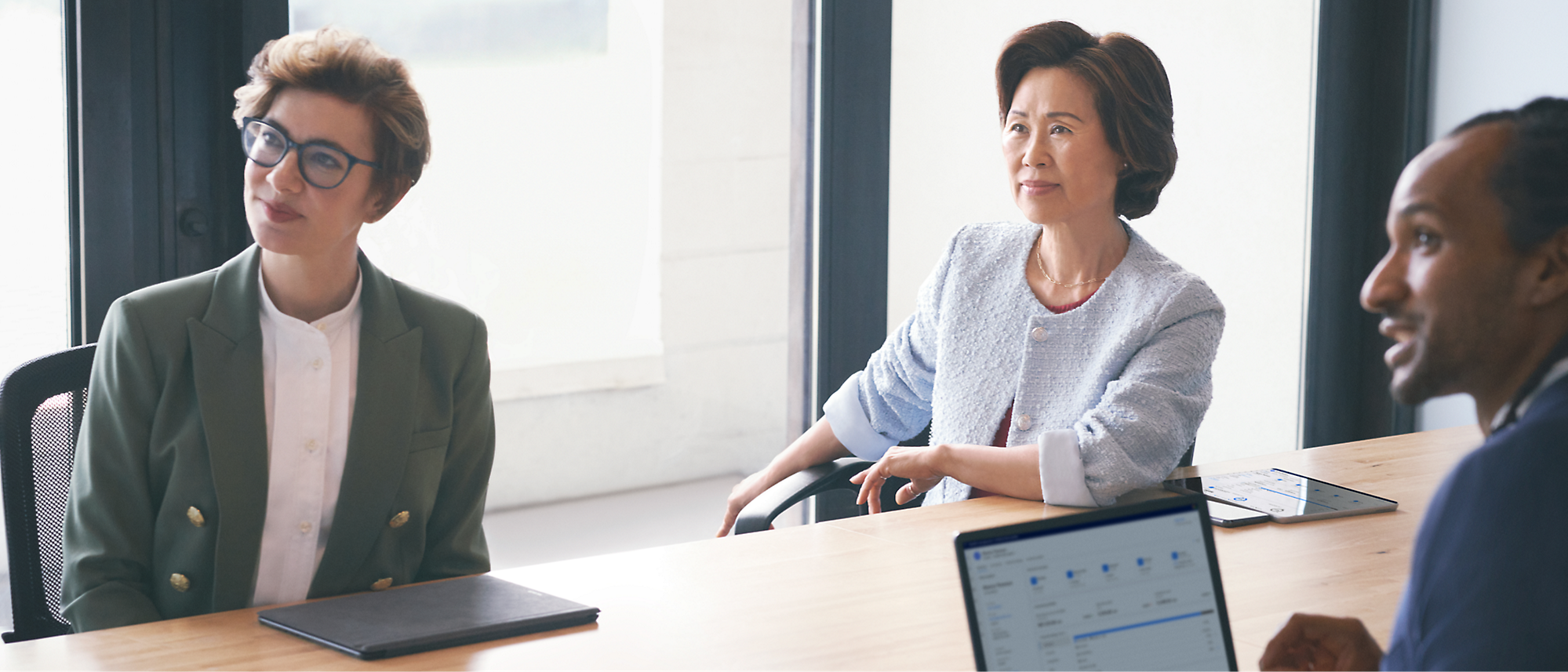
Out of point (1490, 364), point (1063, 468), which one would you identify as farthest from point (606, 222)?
point (1490, 364)

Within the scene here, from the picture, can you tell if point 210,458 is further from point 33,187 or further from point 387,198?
point 33,187

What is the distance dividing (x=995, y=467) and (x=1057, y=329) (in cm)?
28

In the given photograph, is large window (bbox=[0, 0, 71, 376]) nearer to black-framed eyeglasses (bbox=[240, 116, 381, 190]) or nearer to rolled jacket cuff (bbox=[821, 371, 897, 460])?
black-framed eyeglasses (bbox=[240, 116, 381, 190])

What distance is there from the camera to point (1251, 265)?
394 centimetres

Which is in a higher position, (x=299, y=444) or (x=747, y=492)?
(x=299, y=444)

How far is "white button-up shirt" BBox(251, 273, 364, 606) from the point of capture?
1.75 m

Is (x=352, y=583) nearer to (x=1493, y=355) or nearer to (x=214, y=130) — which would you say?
(x=214, y=130)

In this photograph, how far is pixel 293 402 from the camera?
176 centimetres

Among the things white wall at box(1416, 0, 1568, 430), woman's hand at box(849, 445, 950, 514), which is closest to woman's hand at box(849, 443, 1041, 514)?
woman's hand at box(849, 445, 950, 514)

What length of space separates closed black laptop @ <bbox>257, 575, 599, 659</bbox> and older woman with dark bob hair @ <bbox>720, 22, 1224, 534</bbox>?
27.6 inches

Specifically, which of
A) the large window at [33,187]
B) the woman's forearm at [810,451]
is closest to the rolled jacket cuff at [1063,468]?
the woman's forearm at [810,451]

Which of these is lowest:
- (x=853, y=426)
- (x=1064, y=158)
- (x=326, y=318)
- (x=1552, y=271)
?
(x=853, y=426)

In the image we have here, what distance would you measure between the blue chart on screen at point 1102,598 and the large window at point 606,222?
177cm

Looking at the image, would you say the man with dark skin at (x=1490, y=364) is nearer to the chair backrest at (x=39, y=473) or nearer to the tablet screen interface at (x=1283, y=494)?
the tablet screen interface at (x=1283, y=494)
